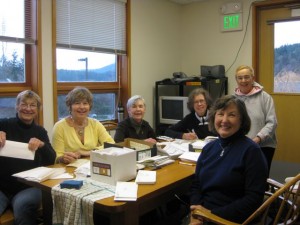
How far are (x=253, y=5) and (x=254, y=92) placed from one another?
183cm

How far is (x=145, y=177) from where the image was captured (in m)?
1.81

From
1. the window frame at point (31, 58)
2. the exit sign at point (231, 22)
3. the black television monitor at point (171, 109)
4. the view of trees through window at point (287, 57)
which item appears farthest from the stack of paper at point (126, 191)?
the exit sign at point (231, 22)

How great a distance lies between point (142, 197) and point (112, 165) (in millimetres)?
245

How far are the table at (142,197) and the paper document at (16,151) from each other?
200 millimetres

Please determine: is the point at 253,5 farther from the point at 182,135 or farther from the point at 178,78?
the point at 182,135

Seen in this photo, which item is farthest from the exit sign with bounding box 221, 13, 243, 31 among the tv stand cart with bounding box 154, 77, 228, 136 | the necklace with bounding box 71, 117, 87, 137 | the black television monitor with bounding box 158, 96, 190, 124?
the necklace with bounding box 71, 117, 87, 137

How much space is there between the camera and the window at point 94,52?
3516 millimetres

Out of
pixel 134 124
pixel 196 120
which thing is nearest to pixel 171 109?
pixel 196 120

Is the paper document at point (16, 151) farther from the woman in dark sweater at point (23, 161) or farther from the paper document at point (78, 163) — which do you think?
the paper document at point (78, 163)

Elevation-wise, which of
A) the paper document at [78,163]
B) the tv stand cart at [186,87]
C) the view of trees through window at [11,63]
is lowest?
the paper document at [78,163]

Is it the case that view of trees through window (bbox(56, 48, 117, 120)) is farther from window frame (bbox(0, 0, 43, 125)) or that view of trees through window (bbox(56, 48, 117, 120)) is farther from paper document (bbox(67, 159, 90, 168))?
paper document (bbox(67, 159, 90, 168))

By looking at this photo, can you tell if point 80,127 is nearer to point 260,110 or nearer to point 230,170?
point 230,170

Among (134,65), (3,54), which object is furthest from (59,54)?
(134,65)

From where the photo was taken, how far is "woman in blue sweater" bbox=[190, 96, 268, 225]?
61.1 inches
